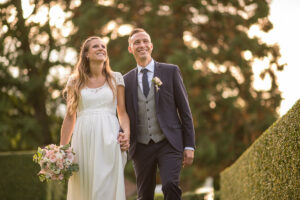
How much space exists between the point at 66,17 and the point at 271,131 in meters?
13.6

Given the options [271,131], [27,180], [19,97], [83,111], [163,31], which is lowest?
[27,180]

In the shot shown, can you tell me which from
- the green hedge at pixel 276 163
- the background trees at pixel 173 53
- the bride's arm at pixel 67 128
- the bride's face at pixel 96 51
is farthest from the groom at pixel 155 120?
the background trees at pixel 173 53

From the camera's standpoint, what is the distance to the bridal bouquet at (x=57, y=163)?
397 centimetres

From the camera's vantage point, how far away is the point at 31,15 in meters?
15.8

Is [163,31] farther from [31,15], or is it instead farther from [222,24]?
[31,15]

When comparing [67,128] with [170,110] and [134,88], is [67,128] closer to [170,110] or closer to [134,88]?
[134,88]

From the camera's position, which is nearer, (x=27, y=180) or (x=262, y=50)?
(x=27, y=180)

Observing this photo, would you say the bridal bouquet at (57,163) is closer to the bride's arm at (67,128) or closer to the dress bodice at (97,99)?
the bride's arm at (67,128)

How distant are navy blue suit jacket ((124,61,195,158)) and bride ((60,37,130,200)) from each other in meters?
0.11

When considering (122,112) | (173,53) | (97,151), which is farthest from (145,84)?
(173,53)

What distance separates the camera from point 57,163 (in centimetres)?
396

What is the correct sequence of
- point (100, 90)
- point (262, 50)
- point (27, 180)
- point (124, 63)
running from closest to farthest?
point (100, 90), point (27, 180), point (124, 63), point (262, 50)

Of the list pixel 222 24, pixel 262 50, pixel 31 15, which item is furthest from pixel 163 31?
pixel 31 15

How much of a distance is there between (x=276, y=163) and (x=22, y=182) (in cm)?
759
